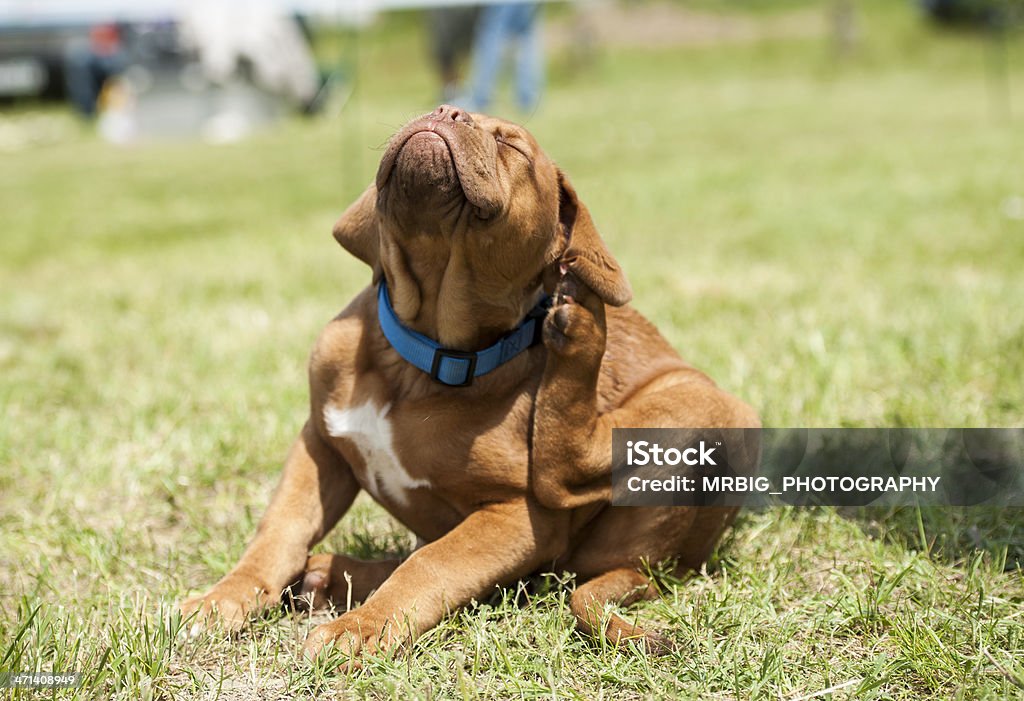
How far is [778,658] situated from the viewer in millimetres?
2268

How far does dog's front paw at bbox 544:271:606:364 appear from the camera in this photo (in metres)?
2.48

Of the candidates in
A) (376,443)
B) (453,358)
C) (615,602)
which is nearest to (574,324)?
(453,358)

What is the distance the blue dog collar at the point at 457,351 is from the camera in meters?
2.54

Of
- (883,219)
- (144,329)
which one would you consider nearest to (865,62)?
(883,219)

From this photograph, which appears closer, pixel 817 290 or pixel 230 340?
pixel 230 340

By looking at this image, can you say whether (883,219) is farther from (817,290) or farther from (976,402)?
(976,402)

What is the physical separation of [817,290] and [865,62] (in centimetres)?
1771

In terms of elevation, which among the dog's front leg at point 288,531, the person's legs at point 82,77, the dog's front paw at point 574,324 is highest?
the dog's front paw at point 574,324

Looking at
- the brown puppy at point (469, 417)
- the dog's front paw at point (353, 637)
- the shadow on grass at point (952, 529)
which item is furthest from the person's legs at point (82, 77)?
the dog's front paw at point (353, 637)

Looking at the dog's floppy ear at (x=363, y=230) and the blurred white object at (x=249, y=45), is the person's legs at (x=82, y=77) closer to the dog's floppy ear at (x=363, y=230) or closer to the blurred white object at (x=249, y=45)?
the blurred white object at (x=249, y=45)

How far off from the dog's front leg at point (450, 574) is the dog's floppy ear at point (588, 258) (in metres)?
0.53

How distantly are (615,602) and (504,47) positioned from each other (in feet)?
45.0

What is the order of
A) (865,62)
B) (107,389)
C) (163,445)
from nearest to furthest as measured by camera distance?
(163,445) < (107,389) < (865,62)

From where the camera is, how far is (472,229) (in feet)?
8.16
